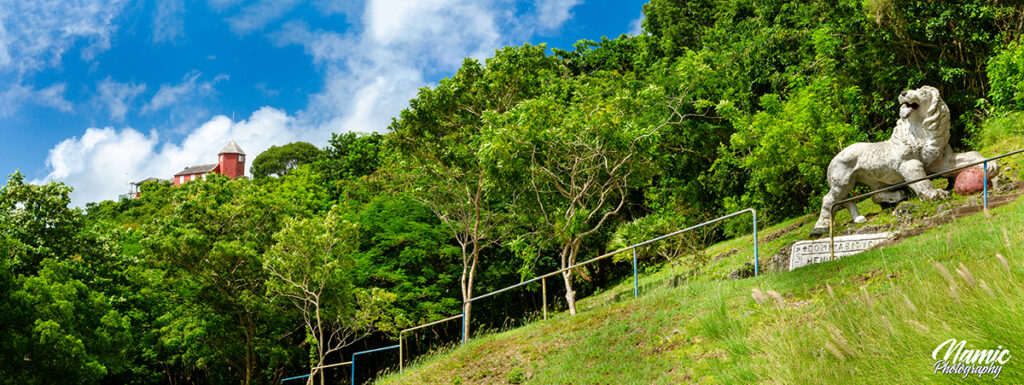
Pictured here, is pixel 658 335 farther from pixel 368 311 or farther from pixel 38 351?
pixel 38 351

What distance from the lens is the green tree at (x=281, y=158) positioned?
74.5 m

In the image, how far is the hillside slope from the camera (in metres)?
4.59

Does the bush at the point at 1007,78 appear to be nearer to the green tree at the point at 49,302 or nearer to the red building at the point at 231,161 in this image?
the green tree at the point at 49,302

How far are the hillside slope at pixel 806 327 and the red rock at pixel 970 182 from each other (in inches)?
83.3

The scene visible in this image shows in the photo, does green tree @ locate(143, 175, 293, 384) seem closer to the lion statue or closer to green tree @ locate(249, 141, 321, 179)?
the lion statue

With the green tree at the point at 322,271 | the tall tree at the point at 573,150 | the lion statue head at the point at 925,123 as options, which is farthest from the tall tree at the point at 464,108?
the lion statue head at the point at 925,123

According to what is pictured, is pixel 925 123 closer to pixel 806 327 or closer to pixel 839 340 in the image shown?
pixel 806 327

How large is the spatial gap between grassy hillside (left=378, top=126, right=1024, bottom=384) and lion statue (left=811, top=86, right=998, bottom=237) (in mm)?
673

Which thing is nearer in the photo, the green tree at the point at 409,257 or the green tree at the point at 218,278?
the green tree at the point at 218,278

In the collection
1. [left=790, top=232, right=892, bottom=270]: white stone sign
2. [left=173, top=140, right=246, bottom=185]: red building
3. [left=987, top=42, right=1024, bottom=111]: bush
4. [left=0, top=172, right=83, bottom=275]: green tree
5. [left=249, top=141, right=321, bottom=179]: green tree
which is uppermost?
[left=173, top=140, right=246, bottom=185]: red building

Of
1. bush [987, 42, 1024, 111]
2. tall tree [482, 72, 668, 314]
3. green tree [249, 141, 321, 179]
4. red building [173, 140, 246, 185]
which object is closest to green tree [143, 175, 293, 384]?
tall tree [482, 72, 668, 314]

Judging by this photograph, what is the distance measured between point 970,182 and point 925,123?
1359 millimetres

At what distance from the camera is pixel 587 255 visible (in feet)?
93.7

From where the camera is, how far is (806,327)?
630 centimetres
